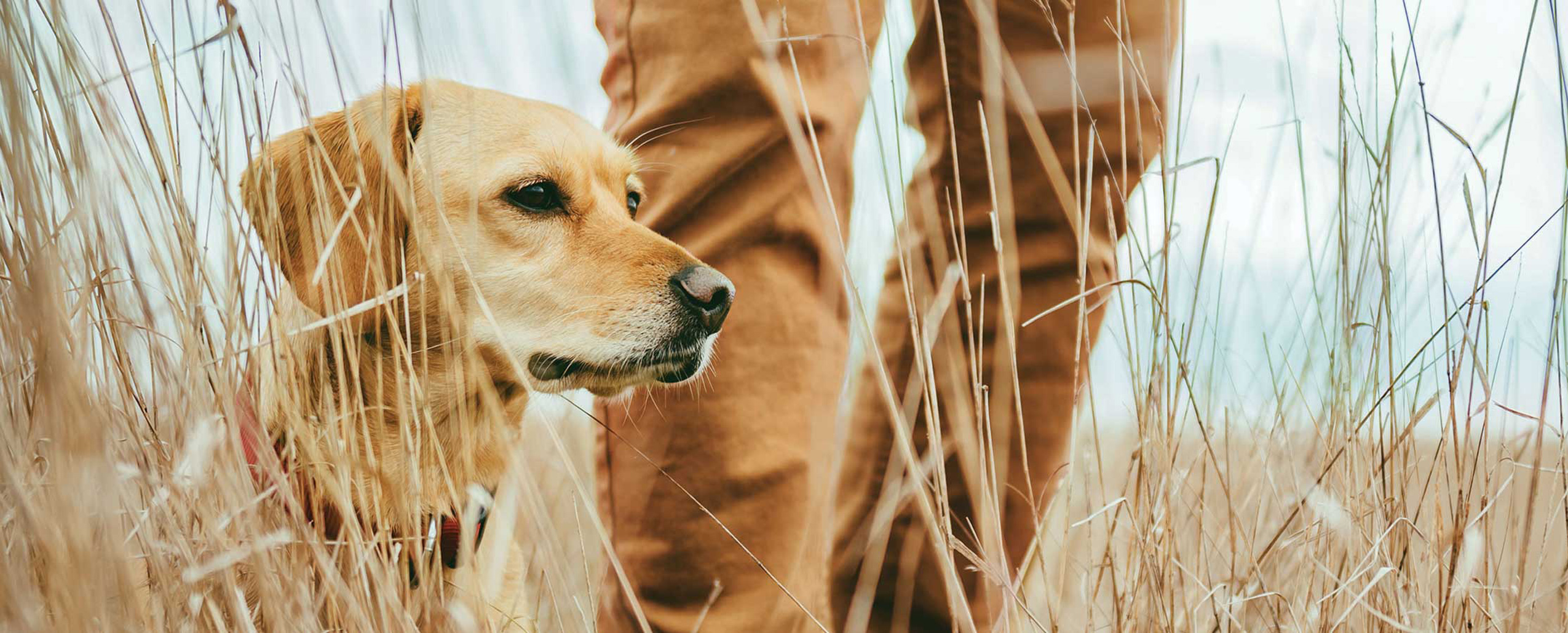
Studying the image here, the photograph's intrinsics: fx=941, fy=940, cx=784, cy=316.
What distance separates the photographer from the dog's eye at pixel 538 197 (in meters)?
1.41

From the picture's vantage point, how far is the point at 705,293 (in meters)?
1.15

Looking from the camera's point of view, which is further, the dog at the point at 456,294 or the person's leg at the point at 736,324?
the person's leg at the point at 736,324

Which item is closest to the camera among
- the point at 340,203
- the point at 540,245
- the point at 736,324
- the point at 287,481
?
the point at 287,481

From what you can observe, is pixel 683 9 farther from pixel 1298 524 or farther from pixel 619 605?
pixel 1298 524

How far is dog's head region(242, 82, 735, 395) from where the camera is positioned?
3.88 feet

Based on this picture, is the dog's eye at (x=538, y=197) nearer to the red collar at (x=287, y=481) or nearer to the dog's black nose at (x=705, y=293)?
the dog's black nose at (x=705, y=293)

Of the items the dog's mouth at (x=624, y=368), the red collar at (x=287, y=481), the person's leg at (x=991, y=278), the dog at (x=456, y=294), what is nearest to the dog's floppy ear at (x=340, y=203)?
the dog at (x=456, y=294)

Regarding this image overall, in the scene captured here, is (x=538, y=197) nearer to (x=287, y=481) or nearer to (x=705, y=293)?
(x=705, y=293)

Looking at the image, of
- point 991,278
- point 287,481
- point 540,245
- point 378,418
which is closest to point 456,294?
point 378,418

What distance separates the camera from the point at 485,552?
1144mm

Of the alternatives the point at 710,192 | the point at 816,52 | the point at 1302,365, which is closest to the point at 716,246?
the point at 710,192

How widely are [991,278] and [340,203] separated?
34.0 inches

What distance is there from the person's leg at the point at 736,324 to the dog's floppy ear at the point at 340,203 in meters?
0.29

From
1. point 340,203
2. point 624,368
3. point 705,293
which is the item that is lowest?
point 624,368
